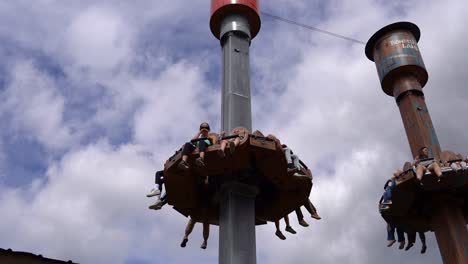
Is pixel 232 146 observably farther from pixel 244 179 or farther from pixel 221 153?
pixel 244 179

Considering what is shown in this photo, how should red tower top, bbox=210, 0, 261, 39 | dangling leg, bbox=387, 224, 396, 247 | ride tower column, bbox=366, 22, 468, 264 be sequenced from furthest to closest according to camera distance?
dangling leg, bbox=387, 224, 396, 247, red tower top, bbox=210, 0, 261, 39, ride tower column, bbox=366, 22, 468, 264

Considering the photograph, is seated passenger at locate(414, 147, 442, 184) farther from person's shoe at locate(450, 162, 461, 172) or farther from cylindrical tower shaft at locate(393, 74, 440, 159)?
cylindrical tower shaft at locate(393, 74, 440, 159)

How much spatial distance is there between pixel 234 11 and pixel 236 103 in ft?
17.0

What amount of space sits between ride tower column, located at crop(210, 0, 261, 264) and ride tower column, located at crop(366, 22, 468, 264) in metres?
9.56

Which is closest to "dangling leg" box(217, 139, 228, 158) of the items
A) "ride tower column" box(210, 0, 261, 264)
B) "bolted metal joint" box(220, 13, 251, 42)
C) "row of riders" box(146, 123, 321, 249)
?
"row of riders" box(146, 123, 321, 249)

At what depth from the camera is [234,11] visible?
22.8 m

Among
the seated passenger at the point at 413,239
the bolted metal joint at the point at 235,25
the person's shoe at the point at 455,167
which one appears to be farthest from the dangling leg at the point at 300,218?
the seated passenger at the point at 413,239

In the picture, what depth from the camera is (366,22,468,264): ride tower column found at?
2259cm

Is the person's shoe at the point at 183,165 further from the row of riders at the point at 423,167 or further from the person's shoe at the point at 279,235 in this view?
the row of riders at the point at 423,167

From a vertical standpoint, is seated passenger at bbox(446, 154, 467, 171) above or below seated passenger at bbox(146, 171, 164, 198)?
above

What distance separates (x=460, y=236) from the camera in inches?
882

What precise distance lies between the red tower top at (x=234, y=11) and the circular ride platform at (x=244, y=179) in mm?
8229

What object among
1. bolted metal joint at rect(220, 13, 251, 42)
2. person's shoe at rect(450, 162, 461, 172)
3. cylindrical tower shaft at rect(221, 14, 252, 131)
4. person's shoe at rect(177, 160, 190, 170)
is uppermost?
bolted metal joint at rect(220, 13, 251, 42)

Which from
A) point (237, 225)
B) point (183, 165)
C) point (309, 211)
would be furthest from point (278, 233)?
point (183, 165)
